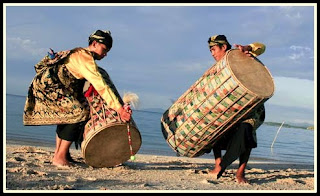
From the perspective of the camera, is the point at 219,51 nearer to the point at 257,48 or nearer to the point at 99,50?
the point at 257,48

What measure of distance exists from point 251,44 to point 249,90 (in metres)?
0.76

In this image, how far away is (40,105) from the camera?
4.52 metres

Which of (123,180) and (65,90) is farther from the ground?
(65,90)

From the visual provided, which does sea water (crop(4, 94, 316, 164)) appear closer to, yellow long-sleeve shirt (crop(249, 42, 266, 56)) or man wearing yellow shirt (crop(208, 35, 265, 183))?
man wearing yellow shirt (crop(208, 35, 265, 183))

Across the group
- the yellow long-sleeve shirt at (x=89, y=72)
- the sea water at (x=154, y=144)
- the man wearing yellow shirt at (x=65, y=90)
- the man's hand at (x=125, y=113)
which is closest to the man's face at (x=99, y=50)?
the man wearing yellow shirt at (x=65, y=90)

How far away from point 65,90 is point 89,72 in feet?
1.78

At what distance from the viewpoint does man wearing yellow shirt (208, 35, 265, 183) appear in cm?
409

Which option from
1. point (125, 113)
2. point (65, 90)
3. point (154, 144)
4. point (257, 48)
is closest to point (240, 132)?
point (257, 48)

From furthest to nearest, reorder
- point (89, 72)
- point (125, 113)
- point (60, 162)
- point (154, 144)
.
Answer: point (154, 144)
point (60, 162)
point (89, 72)
point (125, 113)

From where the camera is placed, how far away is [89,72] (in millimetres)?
3955

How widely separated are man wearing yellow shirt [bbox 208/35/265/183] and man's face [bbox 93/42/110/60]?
49.4 inches

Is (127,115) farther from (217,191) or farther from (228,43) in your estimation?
(228,43)

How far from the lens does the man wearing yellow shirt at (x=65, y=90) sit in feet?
13.6

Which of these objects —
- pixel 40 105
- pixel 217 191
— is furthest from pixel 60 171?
pixel 217 191
